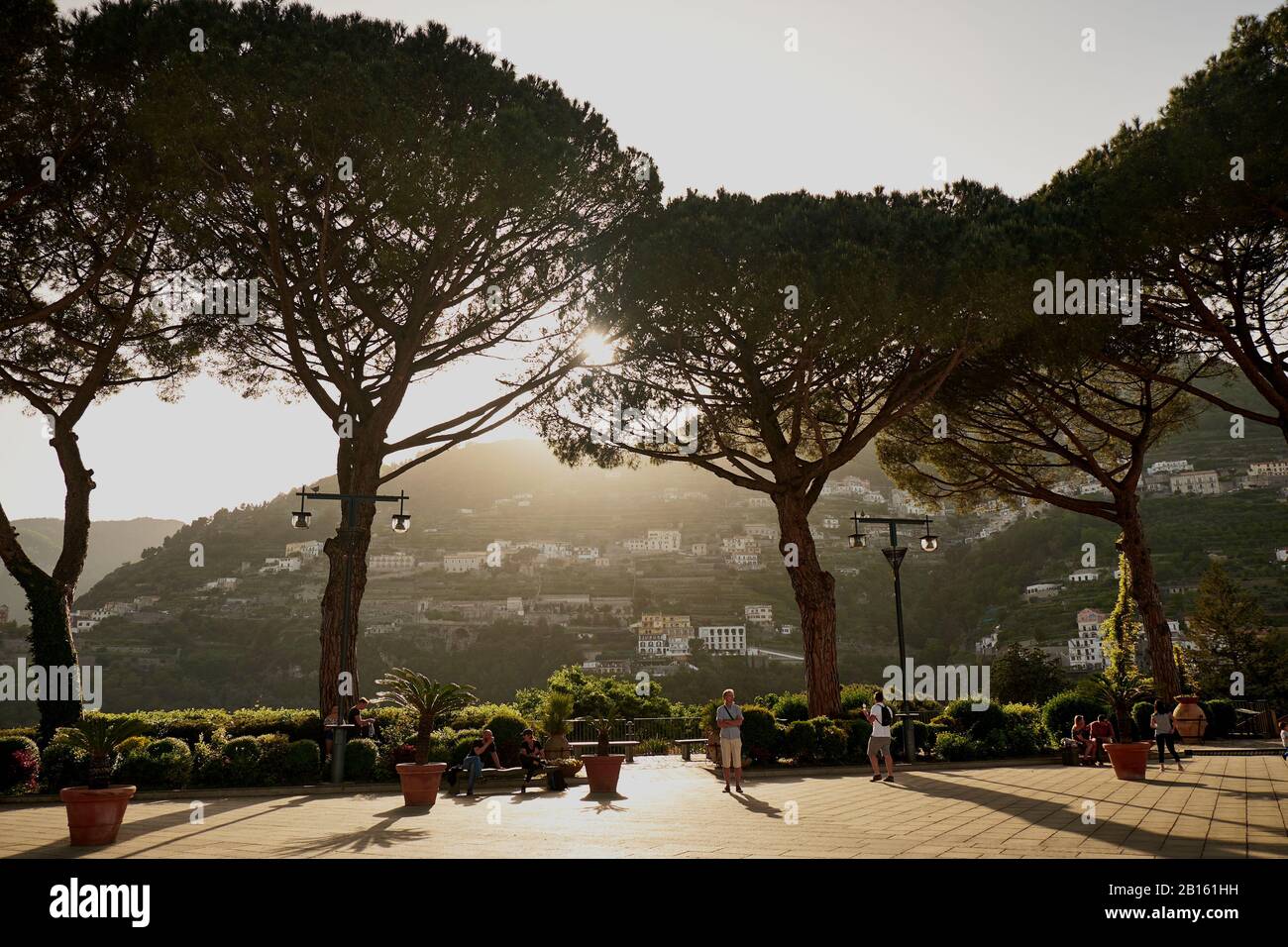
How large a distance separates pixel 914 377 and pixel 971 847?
43.1ft

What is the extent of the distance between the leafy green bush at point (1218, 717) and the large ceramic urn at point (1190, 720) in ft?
6.11

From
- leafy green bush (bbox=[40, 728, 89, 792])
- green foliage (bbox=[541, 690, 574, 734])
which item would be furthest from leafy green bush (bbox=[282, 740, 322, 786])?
green foliage (bbox=[541, 690, 574, 734])

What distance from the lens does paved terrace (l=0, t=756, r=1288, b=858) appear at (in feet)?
21.3

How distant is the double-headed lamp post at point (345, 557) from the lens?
1273cm

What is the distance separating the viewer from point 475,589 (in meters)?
92.2

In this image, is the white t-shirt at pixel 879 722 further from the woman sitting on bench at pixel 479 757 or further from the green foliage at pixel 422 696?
the green foliage at pixel 422 696

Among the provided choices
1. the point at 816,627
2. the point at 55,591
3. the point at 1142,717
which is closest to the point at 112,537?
the point at 55,591

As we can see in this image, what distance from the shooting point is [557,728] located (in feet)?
48.1

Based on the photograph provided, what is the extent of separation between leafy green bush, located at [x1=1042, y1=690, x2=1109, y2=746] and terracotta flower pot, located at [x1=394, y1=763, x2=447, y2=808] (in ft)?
43.8

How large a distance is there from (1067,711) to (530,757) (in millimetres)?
11824

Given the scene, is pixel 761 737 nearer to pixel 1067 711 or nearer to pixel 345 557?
pixel 1067 711

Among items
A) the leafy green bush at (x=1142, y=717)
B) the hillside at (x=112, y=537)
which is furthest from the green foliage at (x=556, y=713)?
the hillside at (x=112, y=537)

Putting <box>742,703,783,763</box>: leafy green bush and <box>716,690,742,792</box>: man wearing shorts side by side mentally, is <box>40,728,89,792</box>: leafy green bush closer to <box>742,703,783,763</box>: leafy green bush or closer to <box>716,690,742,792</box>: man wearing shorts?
<box>716,690,742,792</box>: man wearing shorts
